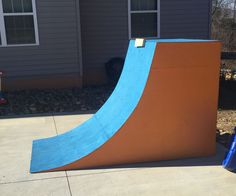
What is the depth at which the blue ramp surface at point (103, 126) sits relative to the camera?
3.89 metres

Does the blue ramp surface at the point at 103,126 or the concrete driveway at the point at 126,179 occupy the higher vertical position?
the blue ramp surface at the point at 103,126

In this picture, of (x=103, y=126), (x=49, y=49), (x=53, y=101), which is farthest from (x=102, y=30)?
(x=103, y=126)

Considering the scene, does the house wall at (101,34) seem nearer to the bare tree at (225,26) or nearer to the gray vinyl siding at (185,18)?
the gray vinyl siding at (185,18)

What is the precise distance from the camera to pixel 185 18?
30.9 ft

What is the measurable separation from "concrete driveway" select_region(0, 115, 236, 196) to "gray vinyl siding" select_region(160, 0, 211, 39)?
572cm

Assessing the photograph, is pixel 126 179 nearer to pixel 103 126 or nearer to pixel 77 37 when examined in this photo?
pixel 103 126

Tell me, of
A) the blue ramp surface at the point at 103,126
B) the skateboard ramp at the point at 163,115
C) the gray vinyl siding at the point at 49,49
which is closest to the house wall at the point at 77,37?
the gray vinyl siding at the point at 49,49

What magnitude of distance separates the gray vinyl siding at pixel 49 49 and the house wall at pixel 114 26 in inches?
28.8

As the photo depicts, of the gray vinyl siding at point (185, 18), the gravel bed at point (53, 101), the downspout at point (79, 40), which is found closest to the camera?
the gravel bed at point (53, 101)

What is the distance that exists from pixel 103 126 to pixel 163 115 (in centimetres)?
88

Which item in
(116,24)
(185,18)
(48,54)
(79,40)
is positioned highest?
(185,18)

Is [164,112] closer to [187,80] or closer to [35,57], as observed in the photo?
[187,80]

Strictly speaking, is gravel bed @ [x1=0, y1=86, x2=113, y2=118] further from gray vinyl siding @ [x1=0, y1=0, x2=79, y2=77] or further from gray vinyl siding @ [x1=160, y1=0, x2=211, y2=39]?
gray vinyl siding @ [x1=160, y1=0, x2=211, y2=39]

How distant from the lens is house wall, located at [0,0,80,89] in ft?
25.7
